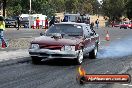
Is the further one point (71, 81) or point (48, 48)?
point (48, 48)

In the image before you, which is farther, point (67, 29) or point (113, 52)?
point (113, 52)

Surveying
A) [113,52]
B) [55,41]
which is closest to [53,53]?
[55,41]

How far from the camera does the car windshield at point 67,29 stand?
13.5 metres

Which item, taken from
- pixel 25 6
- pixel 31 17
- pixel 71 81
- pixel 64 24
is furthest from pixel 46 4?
pixel 71 81

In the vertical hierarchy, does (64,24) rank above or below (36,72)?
above

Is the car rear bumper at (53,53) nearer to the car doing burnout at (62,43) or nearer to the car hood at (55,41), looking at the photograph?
the car doing burnout at (62,43)

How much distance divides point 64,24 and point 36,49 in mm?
1968

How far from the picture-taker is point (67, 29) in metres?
13.6

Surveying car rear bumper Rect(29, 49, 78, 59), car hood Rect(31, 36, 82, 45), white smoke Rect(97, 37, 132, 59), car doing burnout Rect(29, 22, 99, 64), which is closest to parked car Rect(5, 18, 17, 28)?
white smoke Rect(97, 37, 132, 59)

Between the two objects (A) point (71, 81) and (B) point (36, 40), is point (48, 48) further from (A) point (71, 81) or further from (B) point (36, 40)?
(A) point (71, 81)

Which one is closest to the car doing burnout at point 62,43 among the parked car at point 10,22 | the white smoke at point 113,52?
the white smoke at point 113,52

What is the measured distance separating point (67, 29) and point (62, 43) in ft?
4.66

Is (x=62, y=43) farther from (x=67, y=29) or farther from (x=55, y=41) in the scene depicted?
(x=67, y=29)

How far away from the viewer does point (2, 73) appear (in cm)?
1003
